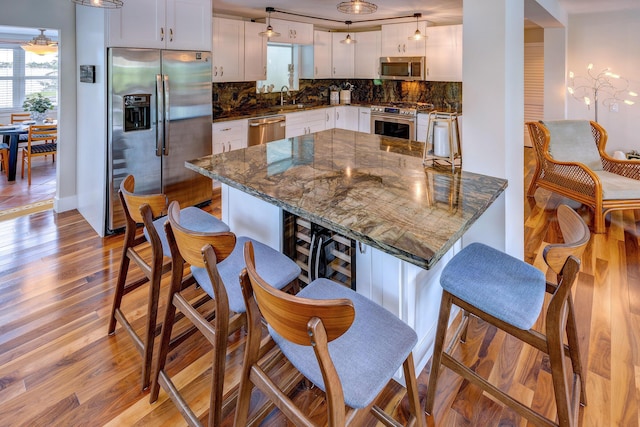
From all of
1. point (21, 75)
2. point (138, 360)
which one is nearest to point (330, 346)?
point (138, 360)

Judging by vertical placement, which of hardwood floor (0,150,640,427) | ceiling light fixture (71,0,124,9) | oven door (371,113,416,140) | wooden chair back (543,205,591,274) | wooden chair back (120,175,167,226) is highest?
ceiling light fixture (71,0,124,9)

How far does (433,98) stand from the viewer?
643cm

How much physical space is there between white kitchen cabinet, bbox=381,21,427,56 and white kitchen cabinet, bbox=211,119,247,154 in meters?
2.91

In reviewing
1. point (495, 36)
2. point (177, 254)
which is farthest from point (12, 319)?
point (495, 36)

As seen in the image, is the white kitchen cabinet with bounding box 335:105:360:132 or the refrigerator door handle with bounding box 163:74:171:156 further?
the white kitchen cabinet with bounding box 335:105:360:132

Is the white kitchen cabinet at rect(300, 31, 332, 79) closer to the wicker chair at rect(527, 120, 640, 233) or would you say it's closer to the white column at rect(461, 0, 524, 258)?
the wicker chair at rect(527, 120, 640, 233)

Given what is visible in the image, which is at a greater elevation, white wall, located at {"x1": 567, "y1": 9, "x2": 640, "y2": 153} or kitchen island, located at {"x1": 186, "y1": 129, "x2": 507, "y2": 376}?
white wall, located at {"x1": 567, "y1": 9, "x2": 640, "y2": 153}

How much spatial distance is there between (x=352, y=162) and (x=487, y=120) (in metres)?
0.83

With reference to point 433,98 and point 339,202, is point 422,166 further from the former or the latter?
point 433,98

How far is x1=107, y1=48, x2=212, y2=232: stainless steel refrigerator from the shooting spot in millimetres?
3432

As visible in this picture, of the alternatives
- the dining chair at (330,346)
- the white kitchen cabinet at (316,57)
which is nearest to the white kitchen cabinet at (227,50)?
the white kitchen cabinet at (316,57)

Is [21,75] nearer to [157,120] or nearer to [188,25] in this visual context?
[188,25]

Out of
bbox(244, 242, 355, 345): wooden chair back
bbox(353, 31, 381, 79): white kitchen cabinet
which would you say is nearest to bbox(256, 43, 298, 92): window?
bbox(353, 31, 381, 79): white kitchen cabinet

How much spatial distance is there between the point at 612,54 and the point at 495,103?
16.6 feet
